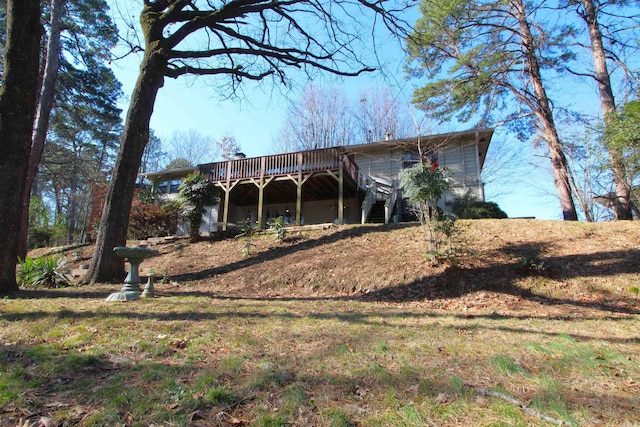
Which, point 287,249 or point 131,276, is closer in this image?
point 131,276

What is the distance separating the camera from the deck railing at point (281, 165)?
1263 cm

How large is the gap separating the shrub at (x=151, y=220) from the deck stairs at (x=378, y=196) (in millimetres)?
8078

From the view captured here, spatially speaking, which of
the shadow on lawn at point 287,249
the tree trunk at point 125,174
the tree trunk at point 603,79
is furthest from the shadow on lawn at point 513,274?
the tree trunk at point 125,174

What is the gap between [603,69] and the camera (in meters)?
10.7

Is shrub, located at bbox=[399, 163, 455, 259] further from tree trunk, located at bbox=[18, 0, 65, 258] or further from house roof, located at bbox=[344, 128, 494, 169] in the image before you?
tree trunk, located at bbox=[18, 0, 65, 258]

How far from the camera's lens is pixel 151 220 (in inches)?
511

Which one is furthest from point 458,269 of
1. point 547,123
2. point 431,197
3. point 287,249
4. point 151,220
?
point 151,220

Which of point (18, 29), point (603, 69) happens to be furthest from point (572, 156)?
point (18, 29)

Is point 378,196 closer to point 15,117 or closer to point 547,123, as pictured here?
point 547,123

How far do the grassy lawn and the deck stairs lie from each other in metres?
8.93

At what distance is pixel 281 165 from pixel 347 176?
9.39 ft

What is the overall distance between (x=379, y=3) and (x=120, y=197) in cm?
691

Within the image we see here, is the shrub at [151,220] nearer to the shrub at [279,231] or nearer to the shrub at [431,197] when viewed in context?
A: the shrub at [279,231]

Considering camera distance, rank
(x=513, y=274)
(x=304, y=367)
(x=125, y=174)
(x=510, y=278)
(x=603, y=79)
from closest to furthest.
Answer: (x=304, y=367) → (x=510, y=278) → (x=513, y=274) → (x=125, y=174) → (x=603, y=79)
